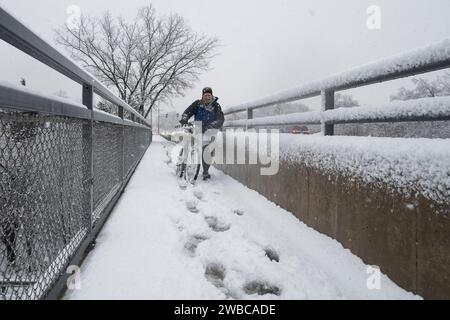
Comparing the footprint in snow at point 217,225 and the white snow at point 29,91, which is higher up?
the white snow at point 29,91

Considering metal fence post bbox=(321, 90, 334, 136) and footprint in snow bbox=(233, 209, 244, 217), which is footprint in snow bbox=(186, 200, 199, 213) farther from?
metal fence post bbox=(321, 90, 334, 136)

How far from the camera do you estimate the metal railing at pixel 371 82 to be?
1.89 metres

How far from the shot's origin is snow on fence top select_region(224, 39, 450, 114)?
1.88 metres

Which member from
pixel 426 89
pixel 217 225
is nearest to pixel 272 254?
pixel 217 225

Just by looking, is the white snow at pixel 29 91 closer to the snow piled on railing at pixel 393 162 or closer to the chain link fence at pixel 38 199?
the chain link fence at pixel 38 199

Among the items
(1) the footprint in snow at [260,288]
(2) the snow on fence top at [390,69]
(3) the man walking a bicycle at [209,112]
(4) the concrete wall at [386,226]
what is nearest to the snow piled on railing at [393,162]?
(4) the concrete wall at [386,226]

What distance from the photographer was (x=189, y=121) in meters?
6.82

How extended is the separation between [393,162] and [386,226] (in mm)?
398

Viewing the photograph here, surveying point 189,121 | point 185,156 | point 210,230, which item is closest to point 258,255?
point 210,230

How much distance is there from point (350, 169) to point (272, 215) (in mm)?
1446

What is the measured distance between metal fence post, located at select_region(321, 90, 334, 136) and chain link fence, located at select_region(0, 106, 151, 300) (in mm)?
2092

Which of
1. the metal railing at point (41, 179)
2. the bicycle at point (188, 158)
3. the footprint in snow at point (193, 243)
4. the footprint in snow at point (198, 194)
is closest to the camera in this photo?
the metal railing at point (41, 179)

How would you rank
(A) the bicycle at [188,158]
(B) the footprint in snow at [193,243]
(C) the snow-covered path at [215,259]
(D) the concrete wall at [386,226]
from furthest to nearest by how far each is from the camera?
(A) the bicycle at [188,158] → (B) the footprint in snow at [193,243] → (C) the snow-covered path at [215,259] → (D) the concrete wall at [386,226]
